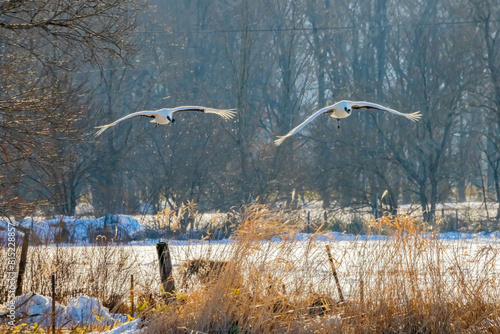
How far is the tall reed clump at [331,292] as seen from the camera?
6109 mm

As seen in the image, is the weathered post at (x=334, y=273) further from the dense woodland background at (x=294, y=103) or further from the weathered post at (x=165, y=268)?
the dense woodland background at (x=294, y=103)

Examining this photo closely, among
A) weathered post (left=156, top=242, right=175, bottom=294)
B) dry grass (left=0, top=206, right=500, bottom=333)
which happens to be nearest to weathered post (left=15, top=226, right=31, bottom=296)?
weathered post (left=156, top=242, right=175, bottom=294)

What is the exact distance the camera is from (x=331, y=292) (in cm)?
643

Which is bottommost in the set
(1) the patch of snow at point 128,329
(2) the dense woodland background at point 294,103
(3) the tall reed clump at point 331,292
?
(1) the patch of snow at point 128,329

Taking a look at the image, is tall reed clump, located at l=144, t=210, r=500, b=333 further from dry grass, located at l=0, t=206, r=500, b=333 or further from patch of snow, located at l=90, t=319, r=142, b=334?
patch of snow, located at l=90, t=319, r=142, b=334

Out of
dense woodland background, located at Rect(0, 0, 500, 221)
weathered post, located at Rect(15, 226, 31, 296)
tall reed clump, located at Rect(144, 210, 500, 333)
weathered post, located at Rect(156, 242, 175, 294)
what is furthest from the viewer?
dense woodland background, located at Rect(0, 0, 500, 221)

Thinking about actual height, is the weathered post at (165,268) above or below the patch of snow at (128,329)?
above

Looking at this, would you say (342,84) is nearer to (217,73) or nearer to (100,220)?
(217,73)

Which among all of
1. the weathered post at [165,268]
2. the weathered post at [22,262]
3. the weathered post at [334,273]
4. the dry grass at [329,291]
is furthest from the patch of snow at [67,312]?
the weathered post at [334,273]

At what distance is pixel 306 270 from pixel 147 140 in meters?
20.8

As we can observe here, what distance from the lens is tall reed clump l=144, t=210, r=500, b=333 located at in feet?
20.0

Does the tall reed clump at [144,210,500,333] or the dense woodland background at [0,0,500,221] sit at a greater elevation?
the dense woodland background at [0,0,500,221]

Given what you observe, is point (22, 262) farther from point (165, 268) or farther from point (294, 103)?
point (294, 103)

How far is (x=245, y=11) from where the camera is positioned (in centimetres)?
2367
